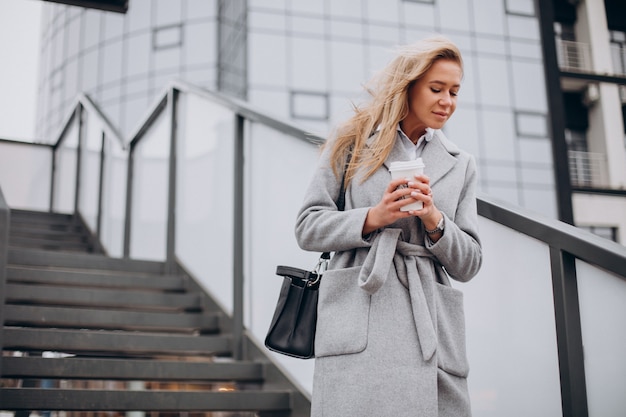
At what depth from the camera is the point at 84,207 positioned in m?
8.25

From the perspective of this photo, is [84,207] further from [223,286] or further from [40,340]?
[40,340]

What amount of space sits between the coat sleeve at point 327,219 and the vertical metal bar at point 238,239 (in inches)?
92.3

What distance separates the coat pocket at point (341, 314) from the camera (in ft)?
6.55

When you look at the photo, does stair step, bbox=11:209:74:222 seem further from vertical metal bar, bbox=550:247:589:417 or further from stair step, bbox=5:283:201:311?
vertical metal bar, bbox=550:247:589:417

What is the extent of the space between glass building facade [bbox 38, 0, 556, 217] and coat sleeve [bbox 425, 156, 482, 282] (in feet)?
58.9

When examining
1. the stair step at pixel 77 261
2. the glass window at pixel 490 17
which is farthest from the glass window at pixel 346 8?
the stair step at pixel 77 261

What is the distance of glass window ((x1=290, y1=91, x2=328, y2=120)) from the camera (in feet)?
66.7

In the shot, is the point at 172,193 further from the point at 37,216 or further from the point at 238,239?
the point at 37,216

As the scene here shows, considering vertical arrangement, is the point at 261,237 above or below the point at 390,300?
above

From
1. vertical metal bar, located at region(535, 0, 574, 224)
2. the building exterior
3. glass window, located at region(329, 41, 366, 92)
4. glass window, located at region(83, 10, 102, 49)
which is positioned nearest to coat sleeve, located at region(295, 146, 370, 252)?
vertical metal bar, located at region(535, 0, 574, 224)

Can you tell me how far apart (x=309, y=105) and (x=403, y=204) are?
18791 mm

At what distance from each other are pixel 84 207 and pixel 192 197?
3.06m

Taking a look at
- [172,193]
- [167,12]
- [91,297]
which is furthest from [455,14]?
[91,297]

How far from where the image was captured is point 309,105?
20.5 m
